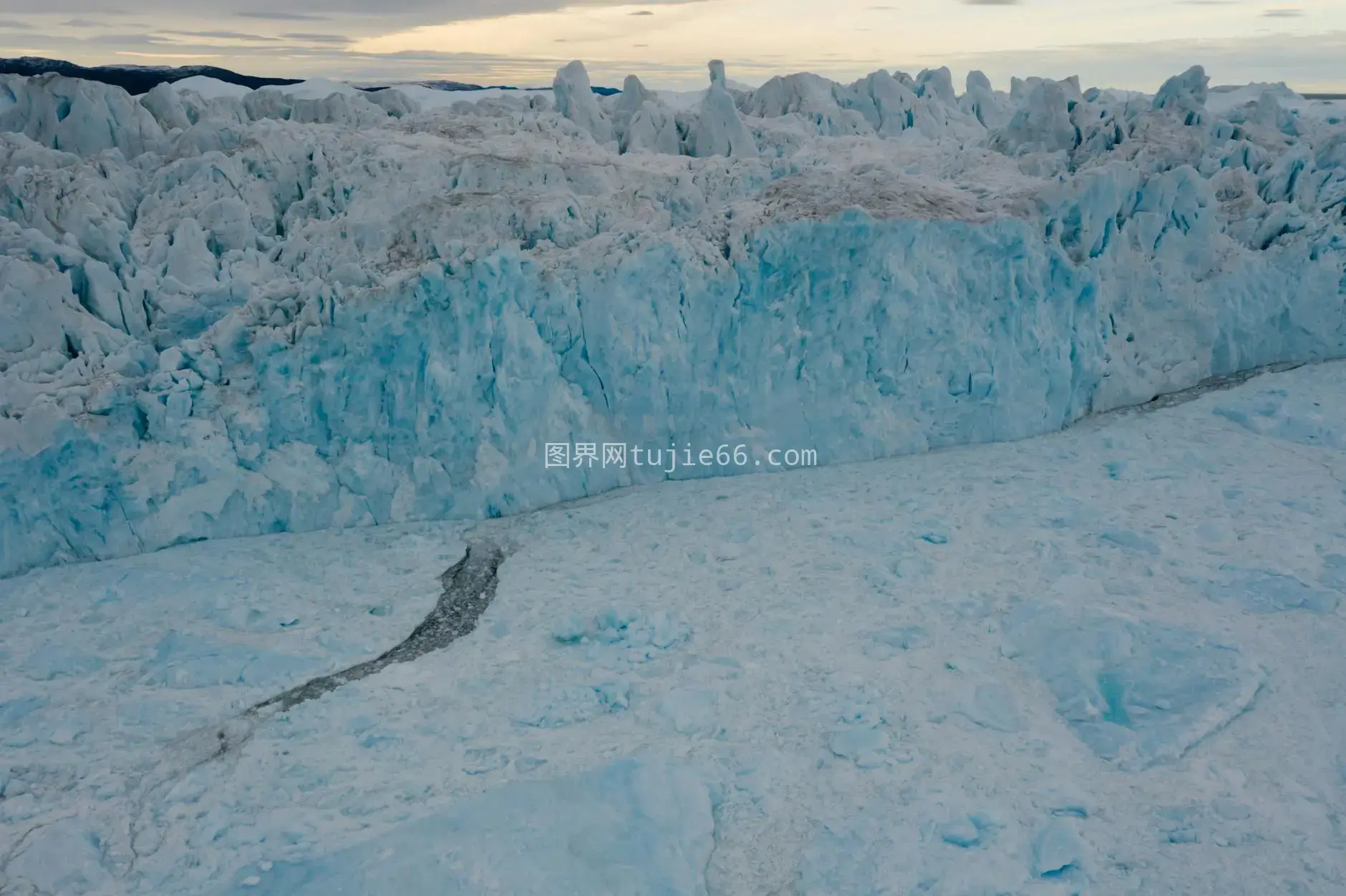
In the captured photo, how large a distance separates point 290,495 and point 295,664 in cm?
179

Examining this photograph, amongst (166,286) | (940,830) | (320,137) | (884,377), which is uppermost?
(320,137)

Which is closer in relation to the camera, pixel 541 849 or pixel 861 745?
pixel 541 849

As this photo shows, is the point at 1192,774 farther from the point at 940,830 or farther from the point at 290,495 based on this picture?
the point at 290,495

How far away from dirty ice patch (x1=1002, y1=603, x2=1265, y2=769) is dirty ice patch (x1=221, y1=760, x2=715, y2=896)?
2093 mm

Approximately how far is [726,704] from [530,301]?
3.72 metres

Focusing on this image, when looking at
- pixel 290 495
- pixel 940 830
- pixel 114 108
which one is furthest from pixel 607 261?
pixel 114 108

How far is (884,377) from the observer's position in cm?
820

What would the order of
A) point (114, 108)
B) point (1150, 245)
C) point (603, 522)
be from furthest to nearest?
point (114, 108) < point (1150, 245) < point (603, 522)

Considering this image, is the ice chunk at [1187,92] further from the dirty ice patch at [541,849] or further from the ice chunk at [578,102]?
the dirty ice patch at [541,849]

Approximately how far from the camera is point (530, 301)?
750 cm

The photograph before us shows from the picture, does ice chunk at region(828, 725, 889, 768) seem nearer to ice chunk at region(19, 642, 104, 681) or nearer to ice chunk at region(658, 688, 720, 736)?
ice chunk at region(658, 688, 720, 736)

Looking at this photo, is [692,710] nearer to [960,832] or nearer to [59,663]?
[960,832]

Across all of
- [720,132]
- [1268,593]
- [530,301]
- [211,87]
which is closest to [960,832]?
[1268,593]

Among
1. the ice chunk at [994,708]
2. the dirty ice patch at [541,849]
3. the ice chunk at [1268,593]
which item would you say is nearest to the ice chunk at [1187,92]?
the ice chunk at [1268,593]
